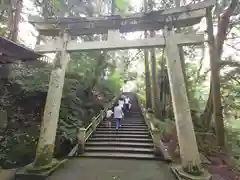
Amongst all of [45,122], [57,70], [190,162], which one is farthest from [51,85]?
[190,162]

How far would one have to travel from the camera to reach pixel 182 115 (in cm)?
631

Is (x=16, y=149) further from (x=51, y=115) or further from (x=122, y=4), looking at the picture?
(x=122, y=4)

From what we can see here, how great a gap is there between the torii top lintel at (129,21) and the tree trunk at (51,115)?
2.24ft

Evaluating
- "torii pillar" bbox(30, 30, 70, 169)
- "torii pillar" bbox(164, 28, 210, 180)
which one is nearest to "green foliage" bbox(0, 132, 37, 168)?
"torii pillar" bbox(30, 30, 70, 169)

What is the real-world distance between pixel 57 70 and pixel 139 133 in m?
6.29

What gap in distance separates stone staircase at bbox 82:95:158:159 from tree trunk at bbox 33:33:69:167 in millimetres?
2361

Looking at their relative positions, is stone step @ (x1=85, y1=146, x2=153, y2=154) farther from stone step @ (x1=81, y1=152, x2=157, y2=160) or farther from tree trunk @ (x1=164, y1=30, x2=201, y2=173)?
tree trunk @ (x1=164, y1=30, x2=201, y2=173)

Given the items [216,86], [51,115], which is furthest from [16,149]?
[216,86]

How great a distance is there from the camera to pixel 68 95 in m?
11.5

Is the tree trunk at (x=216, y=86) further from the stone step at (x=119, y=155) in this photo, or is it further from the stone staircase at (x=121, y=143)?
the stone step at (x=119, y=155)

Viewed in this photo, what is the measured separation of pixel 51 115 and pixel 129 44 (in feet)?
12.5

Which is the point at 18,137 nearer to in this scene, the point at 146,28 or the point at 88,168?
the point at 88,168

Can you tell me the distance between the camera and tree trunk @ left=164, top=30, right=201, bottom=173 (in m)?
5.94

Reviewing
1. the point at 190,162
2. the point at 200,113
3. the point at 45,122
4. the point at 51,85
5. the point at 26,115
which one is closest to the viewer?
the point at 190,162
